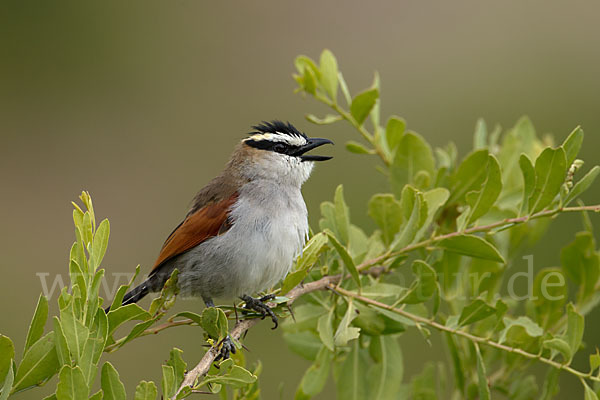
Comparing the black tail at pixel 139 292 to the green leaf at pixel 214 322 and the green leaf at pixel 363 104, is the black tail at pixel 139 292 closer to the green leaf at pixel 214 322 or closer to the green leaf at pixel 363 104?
the green leaf at pixel 214 322

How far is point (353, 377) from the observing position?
2.94m

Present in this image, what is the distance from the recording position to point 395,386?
2.92 metres

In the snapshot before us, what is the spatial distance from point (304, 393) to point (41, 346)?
1.11 m

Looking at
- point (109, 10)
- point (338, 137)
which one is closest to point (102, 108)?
point (109, 10)

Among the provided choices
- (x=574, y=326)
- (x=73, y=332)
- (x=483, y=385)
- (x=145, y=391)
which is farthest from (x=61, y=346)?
(x=574, y=326)

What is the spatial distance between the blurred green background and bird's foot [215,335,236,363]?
14.9ft

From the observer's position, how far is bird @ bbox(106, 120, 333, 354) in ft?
11.0

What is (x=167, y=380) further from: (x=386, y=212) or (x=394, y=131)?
(x=394, y=131)

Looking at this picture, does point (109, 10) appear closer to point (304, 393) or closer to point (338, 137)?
point (338, 137)

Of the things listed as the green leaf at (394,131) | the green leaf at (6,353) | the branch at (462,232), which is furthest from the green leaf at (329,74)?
the green leaf at (6,353)

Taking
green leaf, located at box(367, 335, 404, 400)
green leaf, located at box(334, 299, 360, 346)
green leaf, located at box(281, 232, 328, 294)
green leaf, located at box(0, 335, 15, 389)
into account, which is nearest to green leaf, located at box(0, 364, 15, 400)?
green leaf, located at box(0, 335, 15, 389)

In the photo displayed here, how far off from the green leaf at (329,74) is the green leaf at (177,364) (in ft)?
5.77

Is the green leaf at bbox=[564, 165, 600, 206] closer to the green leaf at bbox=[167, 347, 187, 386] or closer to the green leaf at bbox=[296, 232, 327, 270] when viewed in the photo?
the green leaf at bbox=[296, 232, 327, 270]

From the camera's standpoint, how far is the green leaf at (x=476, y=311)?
8.49 feet
